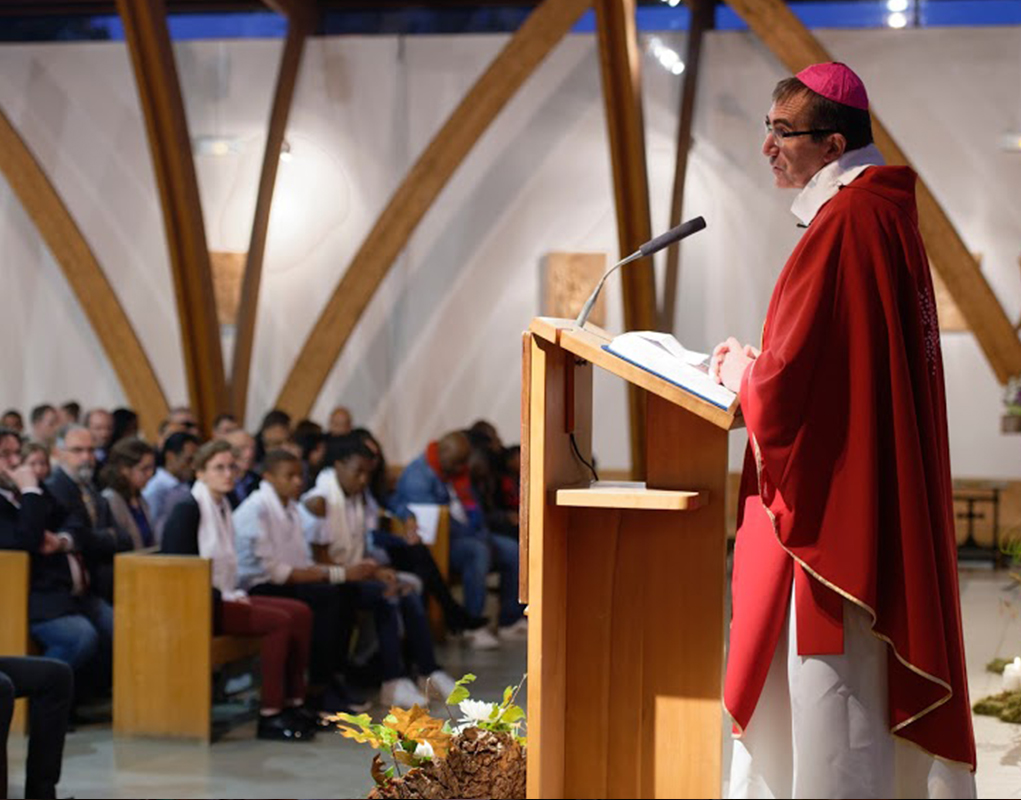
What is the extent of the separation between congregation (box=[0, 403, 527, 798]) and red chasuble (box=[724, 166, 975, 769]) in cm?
319

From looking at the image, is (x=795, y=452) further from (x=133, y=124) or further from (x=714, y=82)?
(x=133, y=124)

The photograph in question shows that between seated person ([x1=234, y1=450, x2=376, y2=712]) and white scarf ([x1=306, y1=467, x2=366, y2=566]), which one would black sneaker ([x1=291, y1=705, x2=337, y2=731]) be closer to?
seated person ([x1=234, y1=450, x2=376, y2=712])

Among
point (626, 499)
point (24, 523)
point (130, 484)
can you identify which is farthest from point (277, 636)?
point (626, 499)

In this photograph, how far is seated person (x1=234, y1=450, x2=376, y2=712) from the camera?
6.94 metres

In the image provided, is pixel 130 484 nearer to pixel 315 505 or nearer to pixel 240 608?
pixel 315 505

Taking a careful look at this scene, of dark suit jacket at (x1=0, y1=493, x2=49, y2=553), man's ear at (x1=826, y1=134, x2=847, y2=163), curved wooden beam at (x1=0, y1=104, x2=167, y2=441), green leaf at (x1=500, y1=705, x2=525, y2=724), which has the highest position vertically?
curved wooden beam at (x1=0, y1=104, x2=167, y2=441)

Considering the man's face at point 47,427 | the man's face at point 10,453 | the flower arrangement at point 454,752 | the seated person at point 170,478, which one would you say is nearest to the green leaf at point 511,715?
the flower arrangement at point 454,752

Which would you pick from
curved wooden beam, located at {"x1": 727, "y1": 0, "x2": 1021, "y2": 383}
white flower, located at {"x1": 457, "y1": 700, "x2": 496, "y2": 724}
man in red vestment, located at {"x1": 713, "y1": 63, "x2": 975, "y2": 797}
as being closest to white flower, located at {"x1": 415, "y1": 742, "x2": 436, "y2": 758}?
white flower, located at {"x1": 457, "y1": 700, "x2": 496, "y2": 724}

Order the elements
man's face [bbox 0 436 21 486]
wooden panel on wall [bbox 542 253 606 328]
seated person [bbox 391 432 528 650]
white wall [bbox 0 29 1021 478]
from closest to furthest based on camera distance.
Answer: man's face [bbox 0 436 21 486], seated person [bbox 391 432 528 650], wooden panel on wall [bbox 542 253 606 328], white wall [bbox 0 29 1021 478]

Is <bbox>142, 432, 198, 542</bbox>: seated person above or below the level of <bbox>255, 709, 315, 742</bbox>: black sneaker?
above

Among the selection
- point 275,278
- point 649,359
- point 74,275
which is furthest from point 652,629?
point 275,278

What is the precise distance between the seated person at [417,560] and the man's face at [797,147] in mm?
5370

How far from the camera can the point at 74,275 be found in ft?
40.9

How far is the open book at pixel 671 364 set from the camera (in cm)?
274
